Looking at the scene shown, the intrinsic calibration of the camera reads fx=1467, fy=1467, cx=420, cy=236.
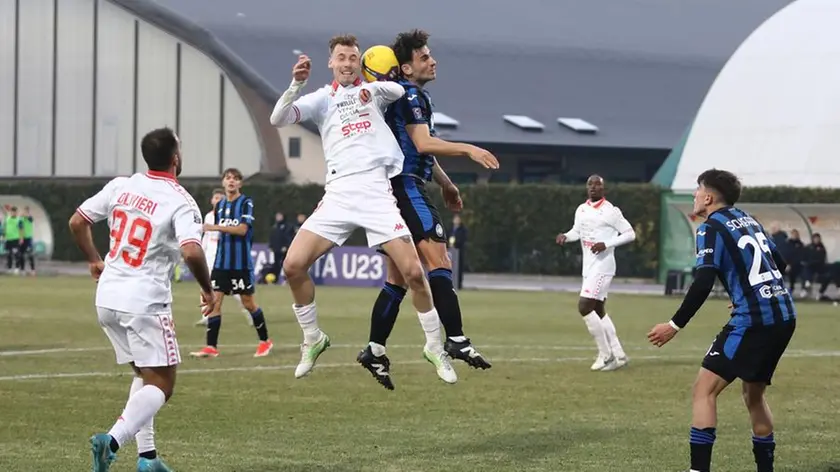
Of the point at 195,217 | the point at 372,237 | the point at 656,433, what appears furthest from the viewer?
the point at 656,433

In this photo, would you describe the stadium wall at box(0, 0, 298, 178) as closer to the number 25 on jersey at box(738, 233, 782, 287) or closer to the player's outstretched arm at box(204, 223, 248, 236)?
the player's outstretched arm at box(204, 223, 248, 236)

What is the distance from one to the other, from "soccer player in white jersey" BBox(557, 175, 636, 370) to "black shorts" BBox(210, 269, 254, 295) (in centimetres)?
422

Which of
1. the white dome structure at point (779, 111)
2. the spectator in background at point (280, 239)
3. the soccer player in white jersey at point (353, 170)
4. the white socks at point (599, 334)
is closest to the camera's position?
the soccer player in white jersey at point (353, 170)

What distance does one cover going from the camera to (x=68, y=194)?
197ft

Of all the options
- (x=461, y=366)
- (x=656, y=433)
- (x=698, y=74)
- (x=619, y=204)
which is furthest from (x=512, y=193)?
(x=656, y=433)

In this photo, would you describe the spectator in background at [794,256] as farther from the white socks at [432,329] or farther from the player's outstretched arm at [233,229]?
the white socks at [432,329]

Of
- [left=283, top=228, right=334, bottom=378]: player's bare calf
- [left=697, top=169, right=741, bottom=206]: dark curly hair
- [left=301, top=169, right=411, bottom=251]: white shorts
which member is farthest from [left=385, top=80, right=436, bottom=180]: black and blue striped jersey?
[left=697, top=169, right=741, bottom=206]: dark curly hair

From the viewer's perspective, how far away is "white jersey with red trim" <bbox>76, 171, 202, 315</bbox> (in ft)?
30.2

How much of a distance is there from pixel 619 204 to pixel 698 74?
86.8 ft

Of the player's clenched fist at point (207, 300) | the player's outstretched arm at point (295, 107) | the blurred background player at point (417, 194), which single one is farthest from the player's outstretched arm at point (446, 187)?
the player's clenched fist at point (207, 300)

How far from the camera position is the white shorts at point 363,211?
1129 cm

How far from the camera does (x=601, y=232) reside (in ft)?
63.7

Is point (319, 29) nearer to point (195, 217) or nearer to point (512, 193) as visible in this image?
point (512, 193)

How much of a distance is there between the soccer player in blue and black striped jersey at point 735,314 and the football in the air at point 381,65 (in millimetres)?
3064
